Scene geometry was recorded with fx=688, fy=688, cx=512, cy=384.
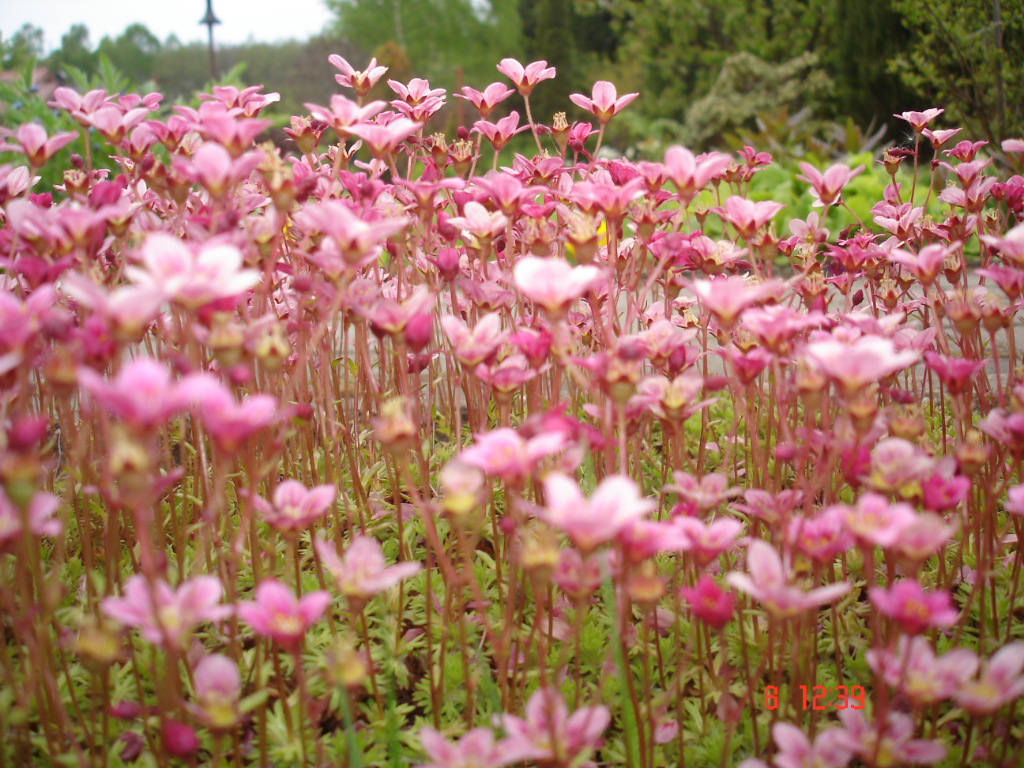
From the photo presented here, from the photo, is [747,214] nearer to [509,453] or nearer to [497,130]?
[497,130]

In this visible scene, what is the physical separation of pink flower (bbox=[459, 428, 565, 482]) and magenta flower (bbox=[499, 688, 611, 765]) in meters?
0.24

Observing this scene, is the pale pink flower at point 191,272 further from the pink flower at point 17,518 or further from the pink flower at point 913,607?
the pink flower at point 913,607

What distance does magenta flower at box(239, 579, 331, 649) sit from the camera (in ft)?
2.42

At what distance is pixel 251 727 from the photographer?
1137mm

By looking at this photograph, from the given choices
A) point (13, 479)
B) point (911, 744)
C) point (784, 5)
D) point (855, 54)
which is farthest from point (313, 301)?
point (784, 5)

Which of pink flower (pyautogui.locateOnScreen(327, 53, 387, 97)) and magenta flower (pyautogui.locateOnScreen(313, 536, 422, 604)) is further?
pink flower (pyautogui.locateOnScreen(327, 53, 387, 97))

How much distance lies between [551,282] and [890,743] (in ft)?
2.12

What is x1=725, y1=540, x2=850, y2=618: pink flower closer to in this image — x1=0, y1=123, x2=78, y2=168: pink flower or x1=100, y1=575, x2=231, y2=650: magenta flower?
x1=100, y1=575, x2=231, y2=650: magenta flower

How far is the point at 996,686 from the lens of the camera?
0.74m

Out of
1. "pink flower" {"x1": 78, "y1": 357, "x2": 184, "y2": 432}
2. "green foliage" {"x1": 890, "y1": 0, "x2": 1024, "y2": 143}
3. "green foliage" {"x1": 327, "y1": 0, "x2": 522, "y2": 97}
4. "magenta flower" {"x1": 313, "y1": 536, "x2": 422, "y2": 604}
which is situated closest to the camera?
"pink flower" {"x1": 78, "y1": 357, "x2": 184, "y2": 432}

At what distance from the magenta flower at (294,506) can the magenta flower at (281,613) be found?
0.12 m

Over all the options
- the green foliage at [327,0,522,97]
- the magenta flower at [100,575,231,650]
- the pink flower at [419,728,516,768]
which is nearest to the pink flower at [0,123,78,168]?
the magenta flower at [100,575,231,650]

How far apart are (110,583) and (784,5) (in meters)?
16.1

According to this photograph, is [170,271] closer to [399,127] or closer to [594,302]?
[399,127]
